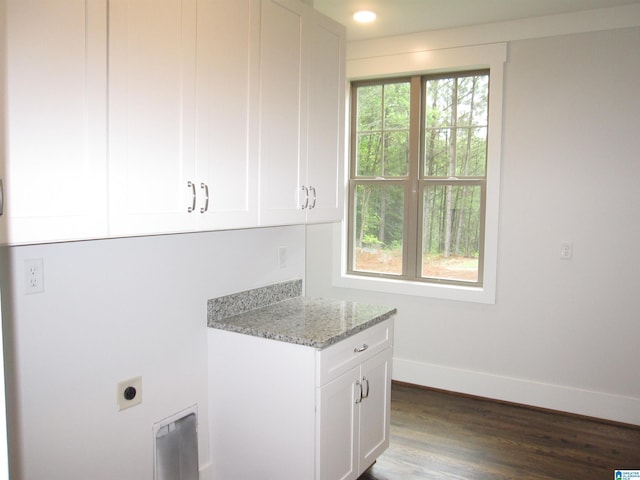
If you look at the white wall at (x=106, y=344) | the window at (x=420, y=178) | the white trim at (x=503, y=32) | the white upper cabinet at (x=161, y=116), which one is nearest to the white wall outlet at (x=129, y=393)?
the white wall at (x=106, y=344)

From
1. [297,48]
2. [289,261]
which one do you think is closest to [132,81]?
[297,48]

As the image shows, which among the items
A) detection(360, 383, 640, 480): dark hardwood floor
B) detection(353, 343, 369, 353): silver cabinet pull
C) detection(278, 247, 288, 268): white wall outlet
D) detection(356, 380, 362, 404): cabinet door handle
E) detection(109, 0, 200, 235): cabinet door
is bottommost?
detection(360, 383, 640, 480): dark hardwood floor

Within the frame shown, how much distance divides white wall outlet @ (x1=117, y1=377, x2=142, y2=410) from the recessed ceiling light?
248 centimetres

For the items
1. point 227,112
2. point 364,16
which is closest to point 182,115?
point 227,112

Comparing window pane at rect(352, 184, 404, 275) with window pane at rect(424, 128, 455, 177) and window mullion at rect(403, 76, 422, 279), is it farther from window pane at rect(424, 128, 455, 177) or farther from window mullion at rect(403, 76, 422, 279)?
window pane at rect(424, 128, 455, 177)

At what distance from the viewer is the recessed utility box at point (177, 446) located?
2230 mm

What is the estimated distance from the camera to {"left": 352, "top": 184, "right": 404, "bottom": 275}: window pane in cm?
406

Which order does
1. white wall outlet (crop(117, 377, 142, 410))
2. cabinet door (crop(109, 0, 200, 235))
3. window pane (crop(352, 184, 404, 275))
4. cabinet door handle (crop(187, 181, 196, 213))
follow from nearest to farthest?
1. cabinet door (crop(109, 0, 200, 235))
2. cabinet door handle (crop(187, 181, 196, 213))
3. white wall outlet (crop(117, 377, 142, 410))
4. window pane (crop(352, 184, 404, 275))

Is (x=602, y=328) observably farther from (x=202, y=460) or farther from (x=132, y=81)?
(x=132, y=81)

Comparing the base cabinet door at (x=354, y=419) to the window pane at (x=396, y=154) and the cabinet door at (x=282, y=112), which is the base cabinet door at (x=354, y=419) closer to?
the cabinet door at (x=282, y=112)

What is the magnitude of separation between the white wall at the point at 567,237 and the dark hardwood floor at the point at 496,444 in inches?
8.0

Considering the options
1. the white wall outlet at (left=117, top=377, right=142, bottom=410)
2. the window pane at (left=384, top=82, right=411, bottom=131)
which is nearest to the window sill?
the window pane at (left=384, top=82, right=411, bottom=131)

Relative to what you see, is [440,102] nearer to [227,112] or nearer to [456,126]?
[456,126]

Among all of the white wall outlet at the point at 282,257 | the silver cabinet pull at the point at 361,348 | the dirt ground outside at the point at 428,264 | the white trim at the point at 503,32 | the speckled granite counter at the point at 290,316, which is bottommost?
the silver cabinet pull at the point at 361,348
